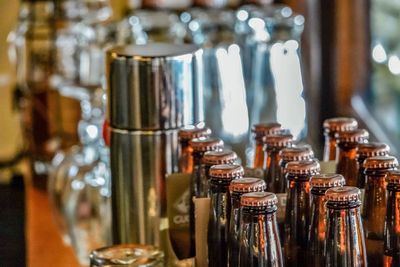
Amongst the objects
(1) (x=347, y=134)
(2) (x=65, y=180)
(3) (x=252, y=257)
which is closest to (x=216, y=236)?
(3) (x=252, y=257)

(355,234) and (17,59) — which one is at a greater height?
(17,59)

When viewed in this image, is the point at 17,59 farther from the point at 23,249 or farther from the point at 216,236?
the point at 216,236

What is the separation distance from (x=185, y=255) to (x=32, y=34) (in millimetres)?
1526

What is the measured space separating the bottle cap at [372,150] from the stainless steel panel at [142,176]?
0.90 ft

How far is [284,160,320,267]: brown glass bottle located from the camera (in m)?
1.12

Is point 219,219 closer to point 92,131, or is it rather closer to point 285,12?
point 92,131

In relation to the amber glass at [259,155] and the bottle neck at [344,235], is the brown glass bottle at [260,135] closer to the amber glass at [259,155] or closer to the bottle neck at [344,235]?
the amber glass at [259,155]

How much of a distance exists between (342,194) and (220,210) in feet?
0.55

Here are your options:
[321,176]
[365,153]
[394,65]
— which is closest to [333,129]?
[365,153]

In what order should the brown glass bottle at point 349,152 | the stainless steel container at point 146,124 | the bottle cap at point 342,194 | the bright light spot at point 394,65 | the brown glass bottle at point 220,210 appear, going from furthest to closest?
1. the bright light spot at point 394,65
2. the stainless steel container at point 146,124
3. the brown glass bottle at point 349,152
4. the brown glass bottle at point 220,210
5. the bottle cap at point 342,194

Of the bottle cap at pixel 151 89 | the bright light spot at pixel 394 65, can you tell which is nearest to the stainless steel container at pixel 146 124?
the bottle cap at pixel 151 89

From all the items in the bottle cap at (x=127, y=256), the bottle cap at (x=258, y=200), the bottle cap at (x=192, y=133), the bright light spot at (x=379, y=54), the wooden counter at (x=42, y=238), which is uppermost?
the bright light spot at (x=379, y=54)

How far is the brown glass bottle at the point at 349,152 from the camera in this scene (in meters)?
1.23

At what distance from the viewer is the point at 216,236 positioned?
1140 millimetres
